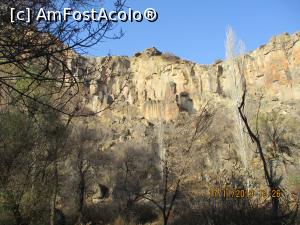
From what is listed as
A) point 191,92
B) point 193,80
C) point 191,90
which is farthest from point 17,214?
point 193,80

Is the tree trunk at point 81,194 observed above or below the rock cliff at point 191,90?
below

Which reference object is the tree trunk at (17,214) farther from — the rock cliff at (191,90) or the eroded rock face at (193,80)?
the eroded rock face at (193,80)

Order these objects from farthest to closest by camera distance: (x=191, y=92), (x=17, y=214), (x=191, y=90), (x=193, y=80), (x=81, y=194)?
1. (x=193, y=80)
2. (x=191, y=90)
3. (x=191, y=92)
4. (x=81, y=194)
5. (x=17, y=214)

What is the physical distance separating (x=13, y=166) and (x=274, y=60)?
53655mm

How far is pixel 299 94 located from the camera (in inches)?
2047

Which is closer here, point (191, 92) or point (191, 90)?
point (191, 92)

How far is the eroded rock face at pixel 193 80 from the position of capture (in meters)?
55.9

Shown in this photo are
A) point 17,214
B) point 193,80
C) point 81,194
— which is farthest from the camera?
point 193,80

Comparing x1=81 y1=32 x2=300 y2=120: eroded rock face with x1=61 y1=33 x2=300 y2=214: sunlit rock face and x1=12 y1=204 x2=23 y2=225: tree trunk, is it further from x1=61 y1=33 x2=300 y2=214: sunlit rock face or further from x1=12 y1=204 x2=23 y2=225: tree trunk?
x1=12 y1=204 x2=23 y2=225: tree trunk

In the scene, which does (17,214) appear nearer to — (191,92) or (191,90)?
(191,92)

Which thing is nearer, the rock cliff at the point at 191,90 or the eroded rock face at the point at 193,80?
the rock cliff at the point at 191,90

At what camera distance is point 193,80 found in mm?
67750

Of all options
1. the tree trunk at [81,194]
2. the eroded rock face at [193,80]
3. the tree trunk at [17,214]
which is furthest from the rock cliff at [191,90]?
the tree trunk at [17,214]

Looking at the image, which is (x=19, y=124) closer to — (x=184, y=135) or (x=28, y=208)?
(x=28, y=208)
